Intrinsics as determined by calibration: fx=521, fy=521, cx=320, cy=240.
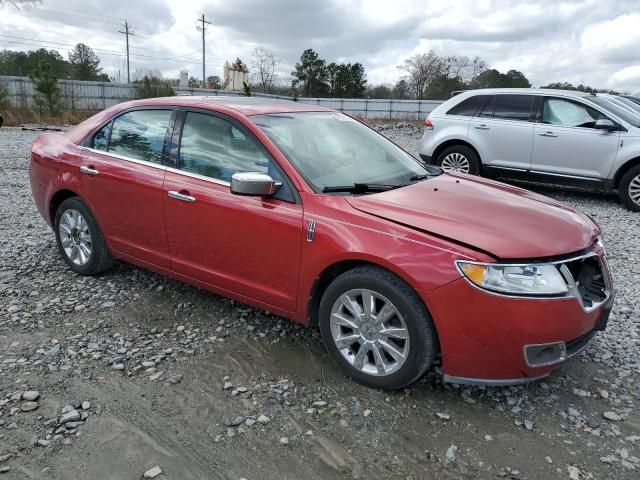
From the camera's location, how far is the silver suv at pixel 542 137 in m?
8.05

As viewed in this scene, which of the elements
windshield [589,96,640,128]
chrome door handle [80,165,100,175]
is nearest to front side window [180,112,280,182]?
chrome door handle [80,165,100,175]

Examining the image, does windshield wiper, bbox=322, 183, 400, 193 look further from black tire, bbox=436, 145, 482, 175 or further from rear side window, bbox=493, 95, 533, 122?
rear side window, bbox=493, 95, 533, 122

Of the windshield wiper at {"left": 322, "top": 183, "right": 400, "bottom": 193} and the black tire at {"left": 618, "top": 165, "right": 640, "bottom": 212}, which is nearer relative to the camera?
the windshield wiper at {"left": 322, "top": 183, "right": 400, "bottom": 193}

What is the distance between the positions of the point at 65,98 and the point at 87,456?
2679cm

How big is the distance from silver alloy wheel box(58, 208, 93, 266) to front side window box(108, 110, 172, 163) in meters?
0.79

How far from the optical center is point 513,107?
29.0 ft

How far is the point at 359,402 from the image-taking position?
120 inches

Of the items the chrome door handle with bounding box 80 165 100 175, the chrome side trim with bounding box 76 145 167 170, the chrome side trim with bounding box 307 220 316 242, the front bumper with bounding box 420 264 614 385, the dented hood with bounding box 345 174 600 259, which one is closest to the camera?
the front bumper with bounding box 420 264 614 385

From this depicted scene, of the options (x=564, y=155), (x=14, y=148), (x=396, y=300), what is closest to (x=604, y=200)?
(x=564, y=155)

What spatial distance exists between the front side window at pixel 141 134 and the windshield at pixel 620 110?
7.13 metres

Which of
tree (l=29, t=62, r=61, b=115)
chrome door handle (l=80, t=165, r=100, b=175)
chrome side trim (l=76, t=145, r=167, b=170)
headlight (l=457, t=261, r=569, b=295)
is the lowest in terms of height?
headlight (l=457, t=261, r=569, b=295)

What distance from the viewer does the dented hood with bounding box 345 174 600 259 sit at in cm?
281

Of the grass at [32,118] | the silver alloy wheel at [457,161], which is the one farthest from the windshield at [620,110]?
the grass at [32,118]

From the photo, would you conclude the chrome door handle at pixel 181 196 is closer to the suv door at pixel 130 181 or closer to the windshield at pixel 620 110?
the suv door at pixel 130 181
